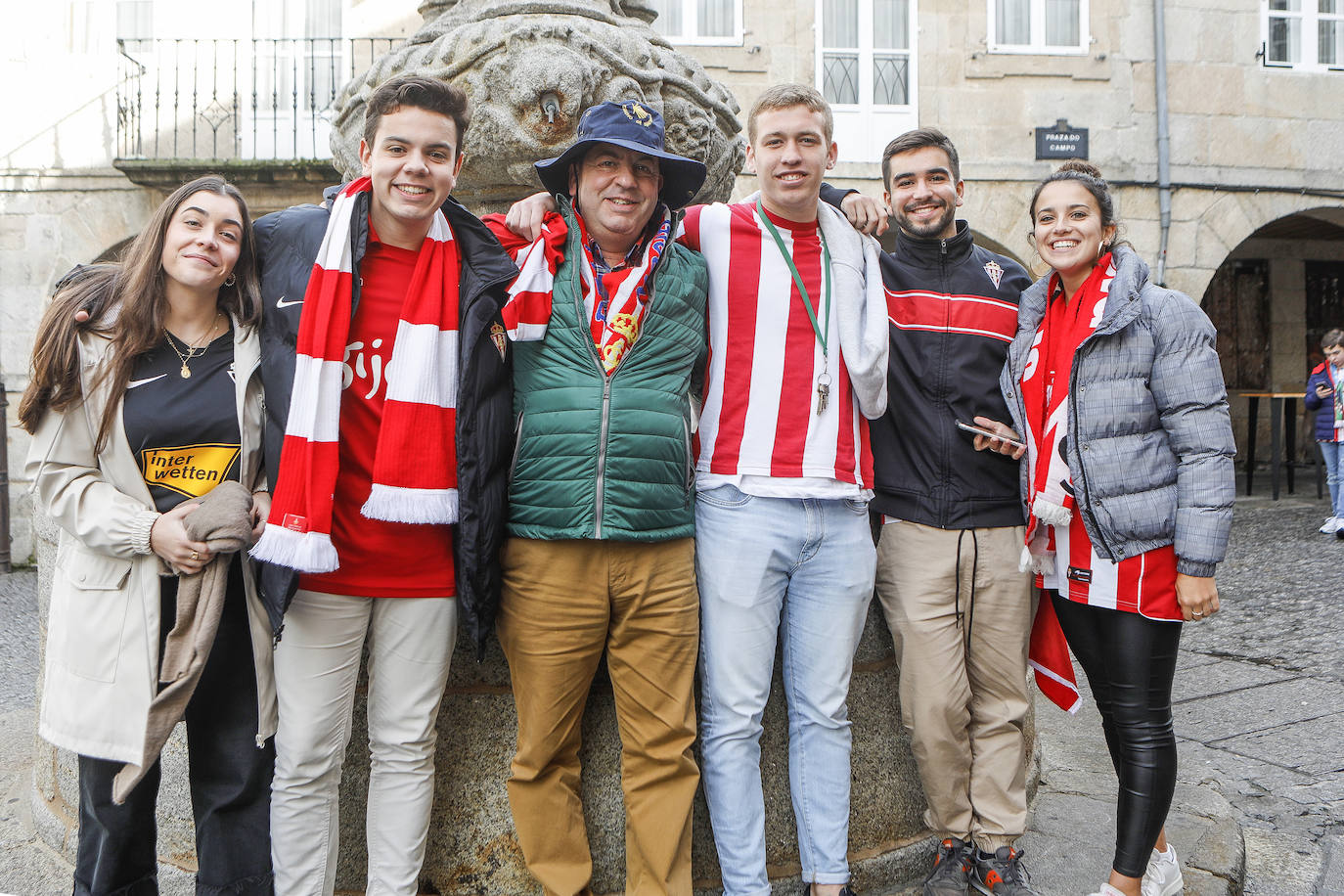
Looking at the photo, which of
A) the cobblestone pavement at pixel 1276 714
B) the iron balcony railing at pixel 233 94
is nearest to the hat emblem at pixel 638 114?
the cobblestone pavement at pixel 1276 714

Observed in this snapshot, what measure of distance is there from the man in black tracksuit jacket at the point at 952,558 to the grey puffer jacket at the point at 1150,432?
0.26m

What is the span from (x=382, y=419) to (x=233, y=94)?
9.70 meters

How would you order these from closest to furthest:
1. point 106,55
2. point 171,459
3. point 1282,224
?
point 171,459 → point 106,55 → point 1282,224

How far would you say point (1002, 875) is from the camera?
2459 millimetres

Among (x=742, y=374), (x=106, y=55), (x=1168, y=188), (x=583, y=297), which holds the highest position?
(x=106, y=55)

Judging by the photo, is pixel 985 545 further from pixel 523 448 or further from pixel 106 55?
pixel 106 55

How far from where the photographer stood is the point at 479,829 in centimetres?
241

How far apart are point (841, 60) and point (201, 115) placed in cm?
685

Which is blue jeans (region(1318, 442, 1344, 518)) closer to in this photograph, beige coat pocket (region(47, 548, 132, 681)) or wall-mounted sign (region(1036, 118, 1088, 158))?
wall-mounted sign (region(1036, 118, 1088, 158))

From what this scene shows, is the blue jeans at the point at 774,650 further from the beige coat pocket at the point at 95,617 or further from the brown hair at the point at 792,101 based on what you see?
the beige coat pocket at the point at 95,617

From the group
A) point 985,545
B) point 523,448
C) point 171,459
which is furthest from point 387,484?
point 985,545

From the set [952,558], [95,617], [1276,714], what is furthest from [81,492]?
[1276,714]

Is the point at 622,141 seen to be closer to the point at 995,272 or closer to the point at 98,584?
the point at 995,272

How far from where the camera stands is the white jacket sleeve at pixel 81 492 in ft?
6.31
